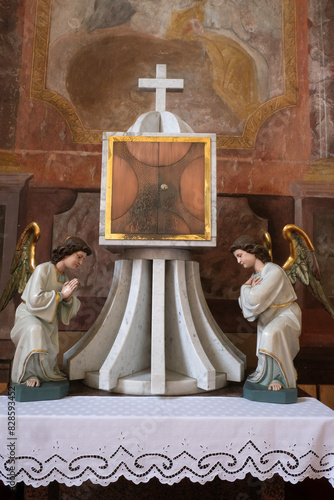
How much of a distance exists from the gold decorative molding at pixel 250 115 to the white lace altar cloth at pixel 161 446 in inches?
112

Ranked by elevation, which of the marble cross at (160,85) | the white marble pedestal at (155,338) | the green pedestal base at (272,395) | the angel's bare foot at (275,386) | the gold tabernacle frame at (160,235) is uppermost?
the marble cross at (160,85)

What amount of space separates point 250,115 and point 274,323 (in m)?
2.50

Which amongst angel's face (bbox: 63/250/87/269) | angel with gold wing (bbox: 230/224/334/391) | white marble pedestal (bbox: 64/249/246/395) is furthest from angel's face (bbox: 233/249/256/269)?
angel's face (bbox: 63/250/87/269)

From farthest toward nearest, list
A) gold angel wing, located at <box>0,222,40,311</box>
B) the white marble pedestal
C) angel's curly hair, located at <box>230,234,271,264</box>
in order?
gold angel wing, located at <box>0,222,40,311</box>, angel's curly hair, located at <box>230,234,271,264</box>, the white marble pedestal

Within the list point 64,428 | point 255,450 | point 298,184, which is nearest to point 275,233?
point 298,184

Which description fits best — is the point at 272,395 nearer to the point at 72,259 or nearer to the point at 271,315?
the point at 271,315

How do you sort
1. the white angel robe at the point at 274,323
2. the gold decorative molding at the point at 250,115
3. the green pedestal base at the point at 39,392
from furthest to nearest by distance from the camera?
the gold decorative molding at the point at 250,115 → the white angel robe at the point at 274,323 → the green pedestal base at the point at 39,392

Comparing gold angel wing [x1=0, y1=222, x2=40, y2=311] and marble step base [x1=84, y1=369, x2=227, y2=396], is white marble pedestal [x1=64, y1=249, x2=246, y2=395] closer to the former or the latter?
marble step base [x1=84, y1=369, x2=227, y2=396]

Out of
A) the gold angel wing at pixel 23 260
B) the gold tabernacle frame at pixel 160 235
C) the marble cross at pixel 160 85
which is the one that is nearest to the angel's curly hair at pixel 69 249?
the gold tabernacle frame at pixel 160 235

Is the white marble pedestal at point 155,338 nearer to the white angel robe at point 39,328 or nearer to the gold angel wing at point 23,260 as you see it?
the white angel robe at point 39,328

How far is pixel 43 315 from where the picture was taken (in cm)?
280

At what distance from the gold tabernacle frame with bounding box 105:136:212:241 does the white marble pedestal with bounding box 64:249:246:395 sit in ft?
→ 0.51

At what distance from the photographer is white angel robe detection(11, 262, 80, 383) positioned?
8.91ft

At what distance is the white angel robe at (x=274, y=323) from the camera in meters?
2.77
